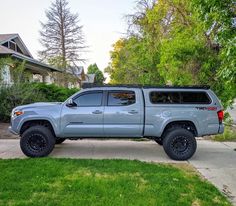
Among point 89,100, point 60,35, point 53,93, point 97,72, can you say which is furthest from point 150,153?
point 97,72

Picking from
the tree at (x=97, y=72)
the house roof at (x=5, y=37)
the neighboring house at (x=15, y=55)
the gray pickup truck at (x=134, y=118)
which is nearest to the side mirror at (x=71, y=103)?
the gray pickup truck at (x=134, y=118)

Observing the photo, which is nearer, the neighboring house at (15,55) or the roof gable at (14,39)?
the neighboring house at (15,55)

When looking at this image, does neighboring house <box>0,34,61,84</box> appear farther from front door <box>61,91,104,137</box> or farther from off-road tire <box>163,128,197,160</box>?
off-road tire <box>163,128,197,160</box>

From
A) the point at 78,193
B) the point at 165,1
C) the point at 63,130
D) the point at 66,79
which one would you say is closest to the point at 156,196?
the point at 78,193

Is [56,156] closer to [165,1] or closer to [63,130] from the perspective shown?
[63,130]

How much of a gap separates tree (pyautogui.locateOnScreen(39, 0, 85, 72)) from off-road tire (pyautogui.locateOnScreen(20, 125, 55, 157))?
2931 centimetres

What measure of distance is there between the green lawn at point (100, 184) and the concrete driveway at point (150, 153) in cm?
56

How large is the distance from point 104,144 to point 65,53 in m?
29.1

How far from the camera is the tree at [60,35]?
36.1 metres

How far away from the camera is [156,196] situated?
15.1ft

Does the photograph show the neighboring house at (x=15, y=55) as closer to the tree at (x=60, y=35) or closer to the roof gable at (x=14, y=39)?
the roof gable at (x=14, y=39)

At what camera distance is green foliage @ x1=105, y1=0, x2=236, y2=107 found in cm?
455

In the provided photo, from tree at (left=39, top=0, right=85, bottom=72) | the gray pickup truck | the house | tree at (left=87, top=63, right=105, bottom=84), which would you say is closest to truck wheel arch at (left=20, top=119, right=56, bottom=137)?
the gray pickup truck

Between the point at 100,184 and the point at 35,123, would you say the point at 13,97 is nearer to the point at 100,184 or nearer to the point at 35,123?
the point at 35,123
